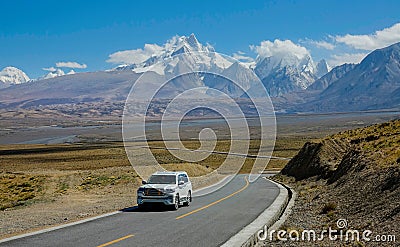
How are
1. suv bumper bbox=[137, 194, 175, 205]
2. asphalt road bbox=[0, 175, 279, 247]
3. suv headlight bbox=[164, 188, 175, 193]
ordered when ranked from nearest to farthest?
1. asphalt road bbox=[0, 175, 279, 247]
2. suv bumper bbox=[137, 194, 175, 205]
3. suv headlight bbox=[164, 188, 175, 193]

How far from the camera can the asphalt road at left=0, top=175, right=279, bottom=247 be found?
13.3 m

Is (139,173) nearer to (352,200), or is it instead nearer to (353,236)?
(352,200)

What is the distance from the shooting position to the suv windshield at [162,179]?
23.3 m

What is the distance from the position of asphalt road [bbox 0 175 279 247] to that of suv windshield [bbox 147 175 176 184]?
1625 mm

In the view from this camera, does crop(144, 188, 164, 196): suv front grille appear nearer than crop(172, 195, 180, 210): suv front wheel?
Yes

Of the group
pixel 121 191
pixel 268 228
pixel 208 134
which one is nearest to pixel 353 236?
pixel 268 228

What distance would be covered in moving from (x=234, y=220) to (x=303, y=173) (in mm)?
30179
